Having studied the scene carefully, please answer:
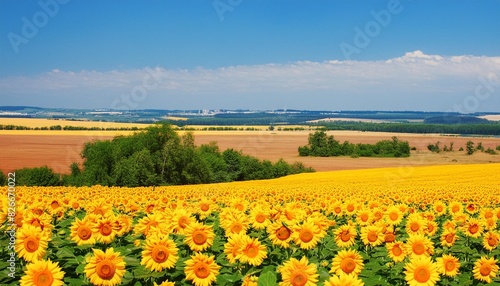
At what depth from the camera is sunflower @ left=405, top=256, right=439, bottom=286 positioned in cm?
486

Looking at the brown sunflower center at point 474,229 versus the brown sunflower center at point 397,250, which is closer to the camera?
the brown sunflower center at point 397,250

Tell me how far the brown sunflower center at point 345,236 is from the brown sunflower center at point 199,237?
81.4 inches

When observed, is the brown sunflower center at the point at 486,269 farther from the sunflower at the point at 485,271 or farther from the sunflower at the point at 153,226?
the sunflower at the point at 153,226

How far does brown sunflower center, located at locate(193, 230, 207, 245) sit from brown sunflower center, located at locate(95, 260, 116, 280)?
3.87 ft

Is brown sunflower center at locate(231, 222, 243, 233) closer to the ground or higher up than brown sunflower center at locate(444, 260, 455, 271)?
higher up

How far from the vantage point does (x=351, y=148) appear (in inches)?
4220

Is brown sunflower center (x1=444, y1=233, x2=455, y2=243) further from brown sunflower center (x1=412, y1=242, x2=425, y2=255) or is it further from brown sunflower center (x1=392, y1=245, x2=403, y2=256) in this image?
brown sunflower center (x1=392, y1=245, x2=403, y2=256)

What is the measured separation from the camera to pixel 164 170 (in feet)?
205

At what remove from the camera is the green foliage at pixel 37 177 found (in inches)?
2454

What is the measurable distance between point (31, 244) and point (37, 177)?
62.8 metres

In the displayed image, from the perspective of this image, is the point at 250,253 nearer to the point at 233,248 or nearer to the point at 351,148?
the point at 233,248

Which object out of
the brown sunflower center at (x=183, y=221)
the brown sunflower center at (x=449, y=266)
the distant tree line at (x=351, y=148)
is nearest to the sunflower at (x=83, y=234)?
the brown sunflower center at (x=183, y=221)

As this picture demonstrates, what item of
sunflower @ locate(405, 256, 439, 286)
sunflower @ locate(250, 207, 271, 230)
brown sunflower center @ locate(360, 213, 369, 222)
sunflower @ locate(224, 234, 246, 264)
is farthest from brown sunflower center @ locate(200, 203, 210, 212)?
sunflower @ locate(405, 256, 439, 286)

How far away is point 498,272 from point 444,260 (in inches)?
26.2
